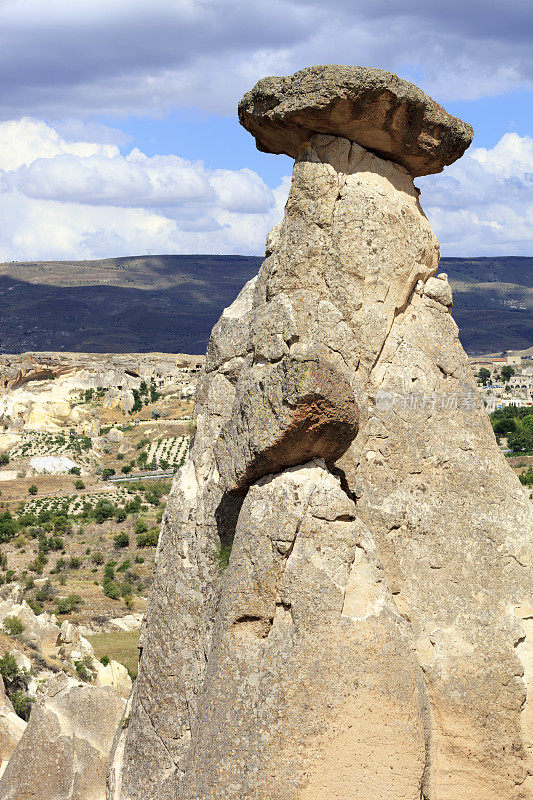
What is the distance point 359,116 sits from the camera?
32.8ft

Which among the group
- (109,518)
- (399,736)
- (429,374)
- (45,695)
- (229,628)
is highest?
(429,374)

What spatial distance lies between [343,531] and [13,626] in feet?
103

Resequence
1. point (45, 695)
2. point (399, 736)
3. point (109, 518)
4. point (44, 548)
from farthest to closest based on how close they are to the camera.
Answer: point (109, 518) → point (44, 548) → point (45, 695) → point (399, 736)

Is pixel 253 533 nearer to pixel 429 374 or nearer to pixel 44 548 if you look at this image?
pixel 429 374

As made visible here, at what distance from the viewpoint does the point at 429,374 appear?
10164mm

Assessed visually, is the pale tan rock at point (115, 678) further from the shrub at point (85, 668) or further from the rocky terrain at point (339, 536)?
the rocky terrain at point (339, 536)

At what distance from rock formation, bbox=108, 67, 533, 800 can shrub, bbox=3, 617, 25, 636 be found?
86.4 feet

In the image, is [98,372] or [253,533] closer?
[253,533]

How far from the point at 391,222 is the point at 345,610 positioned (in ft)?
15.2

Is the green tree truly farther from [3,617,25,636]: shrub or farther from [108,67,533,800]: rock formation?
[108,67,533,800]: rock formation

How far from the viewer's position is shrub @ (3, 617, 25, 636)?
35.8m

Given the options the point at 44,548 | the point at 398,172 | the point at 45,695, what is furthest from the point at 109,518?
the point at 398,172

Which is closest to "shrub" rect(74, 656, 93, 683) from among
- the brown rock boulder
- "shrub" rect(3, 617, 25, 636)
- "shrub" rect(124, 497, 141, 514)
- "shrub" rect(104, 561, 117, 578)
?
"shrub" rect(3, 617, 25, 636)

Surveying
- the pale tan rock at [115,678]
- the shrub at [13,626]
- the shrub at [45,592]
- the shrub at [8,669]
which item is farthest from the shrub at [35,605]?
the pale tan rock at [115,678]
